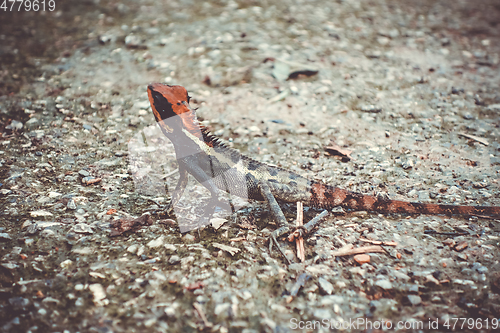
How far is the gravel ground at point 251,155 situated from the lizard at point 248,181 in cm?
14

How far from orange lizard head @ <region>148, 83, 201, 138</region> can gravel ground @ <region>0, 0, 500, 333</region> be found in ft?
2.69

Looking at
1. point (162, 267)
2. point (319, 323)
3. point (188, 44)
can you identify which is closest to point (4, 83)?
point (188, 44)

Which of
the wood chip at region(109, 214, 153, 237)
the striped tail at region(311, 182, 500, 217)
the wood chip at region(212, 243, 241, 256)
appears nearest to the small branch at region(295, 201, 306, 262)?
the striped tail at region(311, 182, 500, 217)

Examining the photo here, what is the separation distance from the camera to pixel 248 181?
3.42m

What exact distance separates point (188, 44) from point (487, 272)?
5926 millimetres

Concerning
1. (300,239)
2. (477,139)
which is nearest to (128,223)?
(300,239)

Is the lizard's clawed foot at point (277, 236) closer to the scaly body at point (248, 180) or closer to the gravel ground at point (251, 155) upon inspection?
the gravel ground at point (251, 155)

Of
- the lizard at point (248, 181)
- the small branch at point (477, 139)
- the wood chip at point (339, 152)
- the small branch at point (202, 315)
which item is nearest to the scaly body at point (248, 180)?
the lizard at point (248, 181)

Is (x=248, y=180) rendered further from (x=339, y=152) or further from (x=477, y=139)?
(x=477, y=139)

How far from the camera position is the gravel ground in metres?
2.51

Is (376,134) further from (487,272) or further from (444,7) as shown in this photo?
(444,7)

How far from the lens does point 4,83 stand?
5.21m

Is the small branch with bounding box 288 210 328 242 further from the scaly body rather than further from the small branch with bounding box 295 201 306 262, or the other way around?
the scaly body

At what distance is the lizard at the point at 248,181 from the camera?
332 centimetres
